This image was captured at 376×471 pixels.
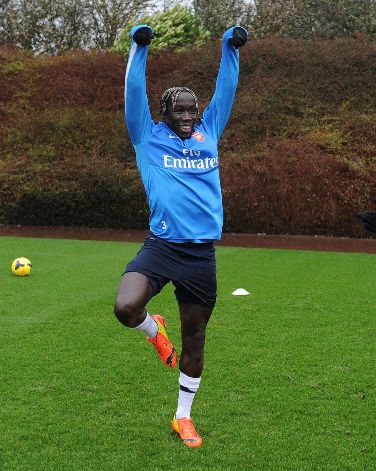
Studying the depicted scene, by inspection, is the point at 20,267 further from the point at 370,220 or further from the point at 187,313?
the point at 370,220

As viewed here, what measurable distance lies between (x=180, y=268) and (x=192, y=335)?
1.45 feet

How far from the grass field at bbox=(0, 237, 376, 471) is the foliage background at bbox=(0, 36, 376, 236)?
738cm

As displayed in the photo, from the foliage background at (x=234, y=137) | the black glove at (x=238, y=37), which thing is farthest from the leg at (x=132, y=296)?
the foliage background at (x=234, y=137)

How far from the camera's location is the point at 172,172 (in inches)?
170

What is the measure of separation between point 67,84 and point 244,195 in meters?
10.4

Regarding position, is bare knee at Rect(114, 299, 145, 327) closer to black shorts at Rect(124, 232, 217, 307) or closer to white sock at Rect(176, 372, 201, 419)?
black shorts at Rect(124, 232, 217, 307)

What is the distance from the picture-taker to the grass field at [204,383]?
4.17 metres

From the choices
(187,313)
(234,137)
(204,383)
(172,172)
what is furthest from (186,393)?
(234,137)

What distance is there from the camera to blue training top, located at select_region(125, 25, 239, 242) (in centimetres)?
426

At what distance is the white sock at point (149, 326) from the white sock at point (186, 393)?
1.11 ft

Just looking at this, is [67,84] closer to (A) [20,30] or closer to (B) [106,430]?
(A) [20,30]

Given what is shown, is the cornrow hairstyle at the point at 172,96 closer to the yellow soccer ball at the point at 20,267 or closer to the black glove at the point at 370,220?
the black glove at the point at 370,220

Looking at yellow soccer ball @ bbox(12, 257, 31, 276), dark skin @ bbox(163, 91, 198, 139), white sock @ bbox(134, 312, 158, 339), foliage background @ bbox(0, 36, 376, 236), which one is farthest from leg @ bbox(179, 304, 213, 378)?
foliage background @ bbox(0, 36, 376, 236)

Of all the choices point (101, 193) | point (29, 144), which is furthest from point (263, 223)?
point (29, 144)
